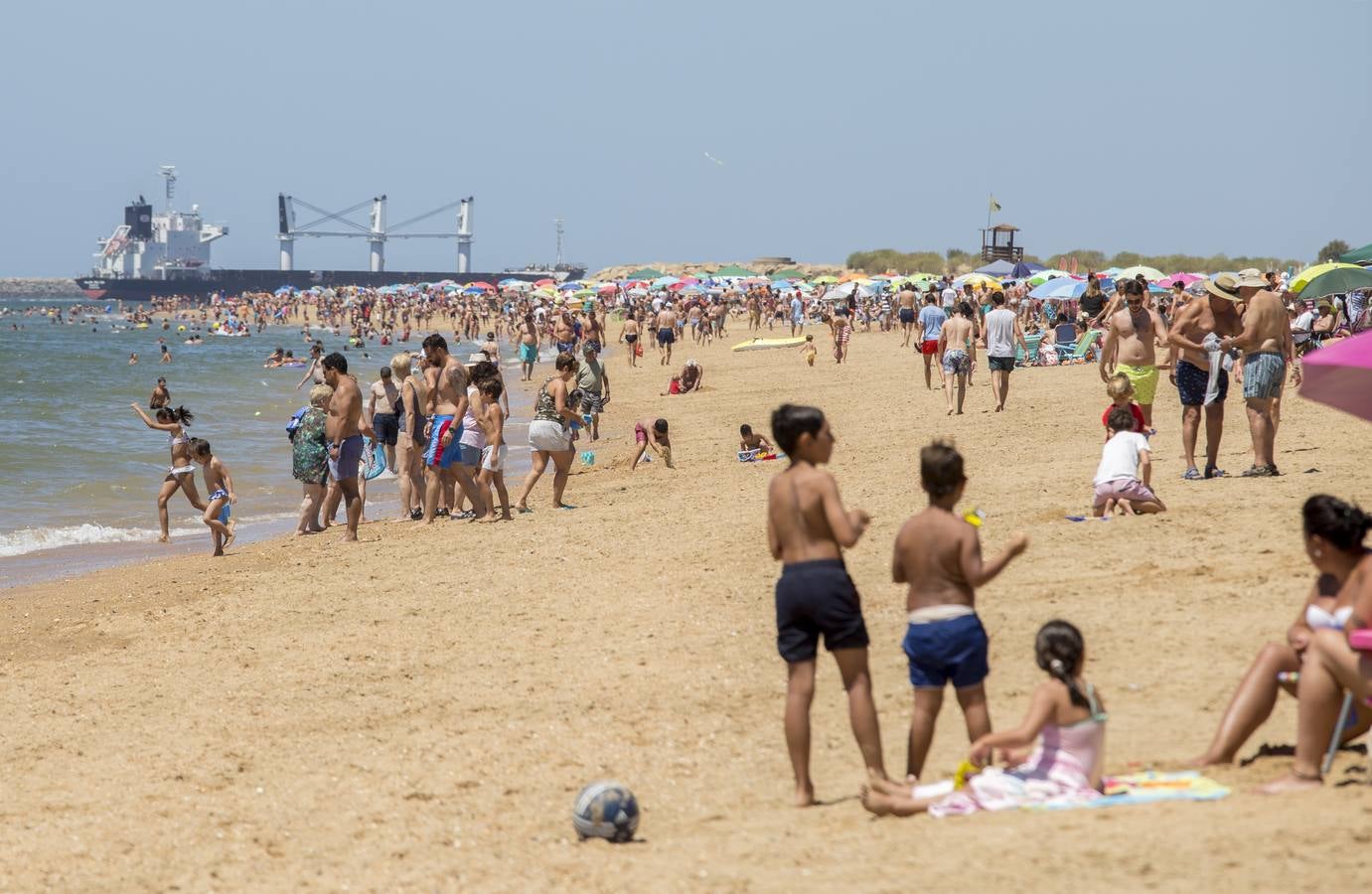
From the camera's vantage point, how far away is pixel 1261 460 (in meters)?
9.45

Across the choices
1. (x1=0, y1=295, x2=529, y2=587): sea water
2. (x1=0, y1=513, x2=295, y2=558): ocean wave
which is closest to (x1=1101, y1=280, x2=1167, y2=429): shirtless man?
(x1=0, y1=295, x2=529, y2=587): sea water

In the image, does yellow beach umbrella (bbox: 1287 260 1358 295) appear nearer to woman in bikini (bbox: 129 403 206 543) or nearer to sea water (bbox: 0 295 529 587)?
sea water (bbox: 0 295 529 587)

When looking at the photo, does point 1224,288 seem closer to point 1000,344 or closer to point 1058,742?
point 1058,742

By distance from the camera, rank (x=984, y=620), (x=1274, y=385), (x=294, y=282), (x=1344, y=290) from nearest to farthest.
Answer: (x=984, y=620) → (x=1274, y=385) → (x=1344, y=290) → (x=294, y=282)

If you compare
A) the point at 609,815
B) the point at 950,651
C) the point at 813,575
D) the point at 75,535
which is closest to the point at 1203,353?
the point at 950,651

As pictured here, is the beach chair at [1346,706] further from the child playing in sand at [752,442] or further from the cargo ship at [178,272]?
the cargo ship at [178,272]

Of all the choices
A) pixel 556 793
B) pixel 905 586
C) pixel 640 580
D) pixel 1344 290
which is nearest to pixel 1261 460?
pixel 905 586

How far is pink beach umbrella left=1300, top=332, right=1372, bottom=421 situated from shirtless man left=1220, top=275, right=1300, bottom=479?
372cm

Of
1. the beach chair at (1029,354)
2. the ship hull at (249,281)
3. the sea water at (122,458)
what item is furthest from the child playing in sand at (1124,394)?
the ship hull at (249,281)

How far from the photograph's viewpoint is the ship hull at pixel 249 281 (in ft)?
421

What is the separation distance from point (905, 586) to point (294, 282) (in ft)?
450

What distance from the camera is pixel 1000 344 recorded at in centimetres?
1559

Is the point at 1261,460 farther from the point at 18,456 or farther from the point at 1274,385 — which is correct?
the point at 18,456

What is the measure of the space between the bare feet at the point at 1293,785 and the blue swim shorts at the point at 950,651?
0.86 metres
